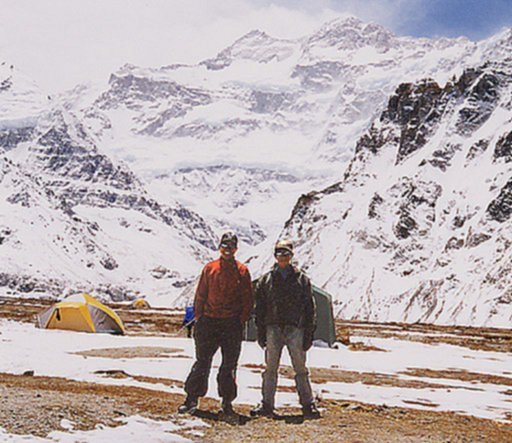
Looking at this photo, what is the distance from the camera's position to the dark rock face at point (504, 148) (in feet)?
355

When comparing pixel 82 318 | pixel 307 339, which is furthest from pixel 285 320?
pixel 82 318

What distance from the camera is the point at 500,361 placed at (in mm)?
35375

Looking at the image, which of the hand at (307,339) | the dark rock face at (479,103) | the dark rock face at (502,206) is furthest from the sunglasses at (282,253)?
the dark rock face at (479,103)

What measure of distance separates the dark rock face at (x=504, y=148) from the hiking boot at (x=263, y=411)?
102288 millimetres

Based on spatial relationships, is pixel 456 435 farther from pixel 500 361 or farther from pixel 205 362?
pixel 500 361

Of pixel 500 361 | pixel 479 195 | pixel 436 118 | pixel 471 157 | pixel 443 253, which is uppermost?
pixel 436 118

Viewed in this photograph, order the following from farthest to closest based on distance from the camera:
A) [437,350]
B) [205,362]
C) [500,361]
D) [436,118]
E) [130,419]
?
[436,118], [437,350], [500,361], [205,362], [130,419]

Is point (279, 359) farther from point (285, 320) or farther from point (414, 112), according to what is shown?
point (414, 112)

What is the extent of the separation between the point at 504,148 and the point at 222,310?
104349 mm

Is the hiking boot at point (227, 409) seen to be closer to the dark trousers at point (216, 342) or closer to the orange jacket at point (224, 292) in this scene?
the dark trousers at point (216, 342)

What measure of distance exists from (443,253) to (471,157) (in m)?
20.9

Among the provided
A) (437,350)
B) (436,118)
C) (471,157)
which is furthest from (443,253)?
(437,350)

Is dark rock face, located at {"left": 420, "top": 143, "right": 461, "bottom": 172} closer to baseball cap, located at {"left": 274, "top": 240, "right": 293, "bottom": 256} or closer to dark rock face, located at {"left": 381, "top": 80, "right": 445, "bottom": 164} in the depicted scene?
dark rock face, located at {"left": 381, "top": 80, "right": 445, "bottom": 164}

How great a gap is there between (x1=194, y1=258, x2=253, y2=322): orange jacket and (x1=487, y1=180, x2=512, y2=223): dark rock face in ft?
300
